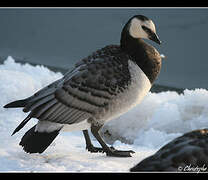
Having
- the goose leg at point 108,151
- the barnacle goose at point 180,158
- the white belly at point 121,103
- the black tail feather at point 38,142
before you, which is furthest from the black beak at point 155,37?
the barnacle goose at point 180,158

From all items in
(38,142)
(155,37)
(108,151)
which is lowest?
(108,151)

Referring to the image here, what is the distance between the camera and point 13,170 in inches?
173

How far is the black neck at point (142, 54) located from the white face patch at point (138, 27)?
6 centimetres

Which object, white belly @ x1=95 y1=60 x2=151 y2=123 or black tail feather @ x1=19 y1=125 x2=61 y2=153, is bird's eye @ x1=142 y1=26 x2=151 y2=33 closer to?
white belly @ x1=95 y1=60 x2=151 y2=123

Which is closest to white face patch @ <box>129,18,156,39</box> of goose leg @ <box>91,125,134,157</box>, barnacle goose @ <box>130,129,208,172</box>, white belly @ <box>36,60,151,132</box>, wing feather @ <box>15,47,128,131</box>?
white belly @ <box>36,60,151,132</box>

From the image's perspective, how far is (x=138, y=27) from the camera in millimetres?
5445

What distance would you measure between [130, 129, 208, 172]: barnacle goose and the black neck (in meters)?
1.61

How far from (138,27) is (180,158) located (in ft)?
8.00

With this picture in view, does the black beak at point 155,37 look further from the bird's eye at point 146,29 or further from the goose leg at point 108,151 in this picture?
the goose leg at point 108,151

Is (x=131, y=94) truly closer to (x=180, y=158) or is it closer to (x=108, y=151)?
(x=108, y=151)

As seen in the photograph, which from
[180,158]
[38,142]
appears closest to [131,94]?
[38,142]

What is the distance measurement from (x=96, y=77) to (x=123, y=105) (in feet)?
1.65

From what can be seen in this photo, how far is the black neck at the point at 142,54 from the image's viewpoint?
5.27m

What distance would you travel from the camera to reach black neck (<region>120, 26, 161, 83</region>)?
17.3 ft
